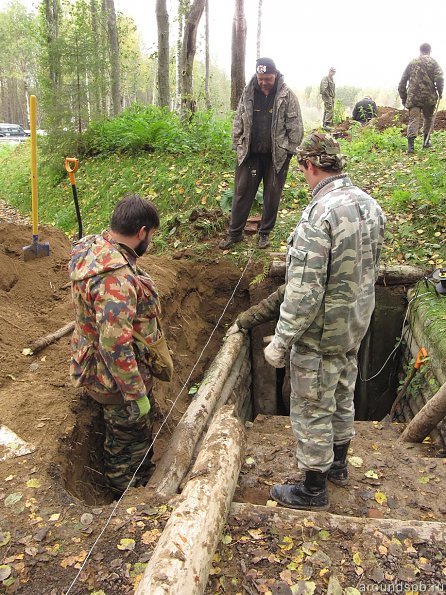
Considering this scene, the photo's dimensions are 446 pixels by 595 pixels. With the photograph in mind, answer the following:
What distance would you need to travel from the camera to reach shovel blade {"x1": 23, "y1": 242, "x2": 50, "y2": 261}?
619 cm

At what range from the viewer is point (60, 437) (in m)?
3.30

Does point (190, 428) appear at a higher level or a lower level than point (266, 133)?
lower

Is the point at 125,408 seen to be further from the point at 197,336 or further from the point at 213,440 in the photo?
the point at 197,336

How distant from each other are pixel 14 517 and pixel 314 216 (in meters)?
2.55

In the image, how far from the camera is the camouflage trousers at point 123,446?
3402mm

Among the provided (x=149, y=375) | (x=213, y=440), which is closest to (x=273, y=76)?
(x=149, y=375)

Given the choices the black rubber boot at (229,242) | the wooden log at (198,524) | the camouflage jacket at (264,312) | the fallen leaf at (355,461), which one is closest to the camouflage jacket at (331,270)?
the wooden log at (198,524)

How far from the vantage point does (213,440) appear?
125 inches

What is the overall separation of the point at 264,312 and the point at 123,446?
2096 mm

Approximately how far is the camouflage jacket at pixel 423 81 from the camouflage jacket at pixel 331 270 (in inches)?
352

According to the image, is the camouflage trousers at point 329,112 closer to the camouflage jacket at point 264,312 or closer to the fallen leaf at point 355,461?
the camouflage jacket at point 264,312

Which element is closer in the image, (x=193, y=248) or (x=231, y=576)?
(x=231, y=576)

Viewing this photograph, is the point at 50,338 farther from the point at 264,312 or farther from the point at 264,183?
the point at 264,183

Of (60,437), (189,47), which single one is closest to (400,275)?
(60,437)
